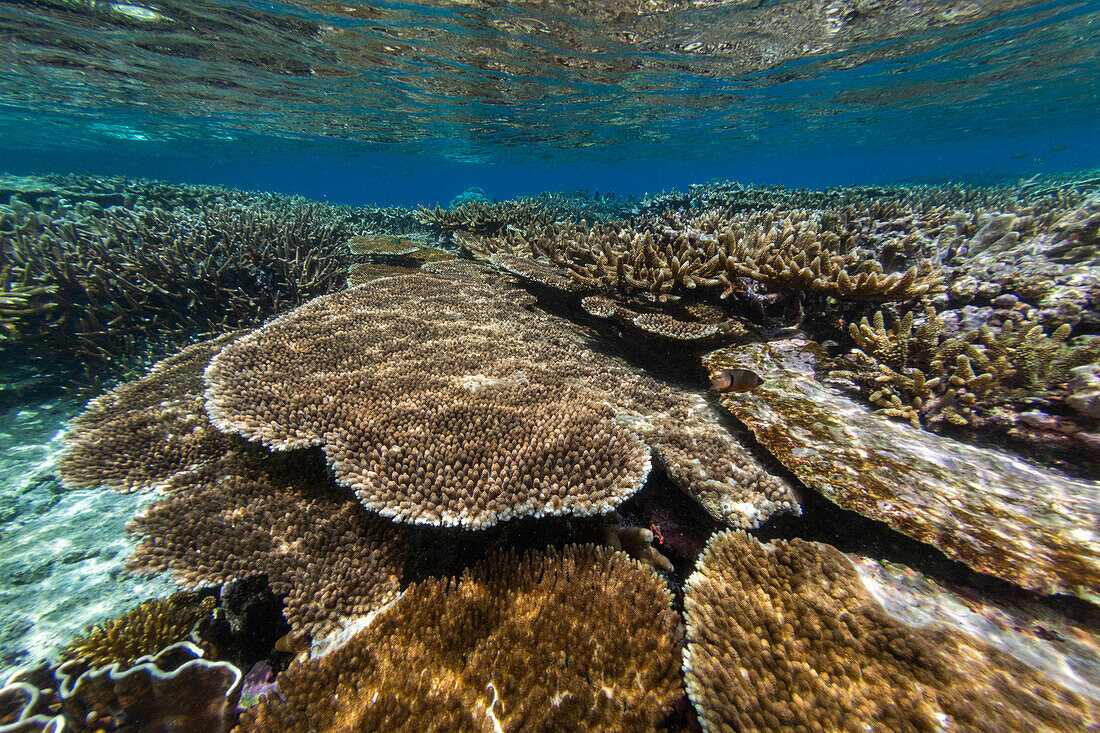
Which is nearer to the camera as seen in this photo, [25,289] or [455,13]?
[25,289]

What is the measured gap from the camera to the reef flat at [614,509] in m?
1.89

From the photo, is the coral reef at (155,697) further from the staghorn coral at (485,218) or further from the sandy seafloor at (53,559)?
the staghorn coral at (485,218)

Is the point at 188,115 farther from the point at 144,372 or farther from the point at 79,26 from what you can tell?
the point at 144,372

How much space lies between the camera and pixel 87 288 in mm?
6191

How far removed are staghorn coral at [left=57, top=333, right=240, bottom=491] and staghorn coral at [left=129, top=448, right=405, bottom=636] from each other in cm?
41

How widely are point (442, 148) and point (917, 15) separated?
35146 millimetres

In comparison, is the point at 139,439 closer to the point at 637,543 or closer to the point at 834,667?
the point at 637,543

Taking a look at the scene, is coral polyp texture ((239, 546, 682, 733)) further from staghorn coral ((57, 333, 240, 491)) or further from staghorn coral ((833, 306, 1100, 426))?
staghorn coral ((833, 306, 1100, 426))

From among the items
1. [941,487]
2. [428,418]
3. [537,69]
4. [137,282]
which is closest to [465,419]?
[428,418]

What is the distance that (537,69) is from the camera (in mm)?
17562

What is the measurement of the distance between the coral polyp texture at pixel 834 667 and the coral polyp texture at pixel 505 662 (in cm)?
22

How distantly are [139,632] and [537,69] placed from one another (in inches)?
838

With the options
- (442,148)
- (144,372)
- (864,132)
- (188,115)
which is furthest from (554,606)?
(864,132)

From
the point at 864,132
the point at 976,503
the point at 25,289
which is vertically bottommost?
the point at 25,289
